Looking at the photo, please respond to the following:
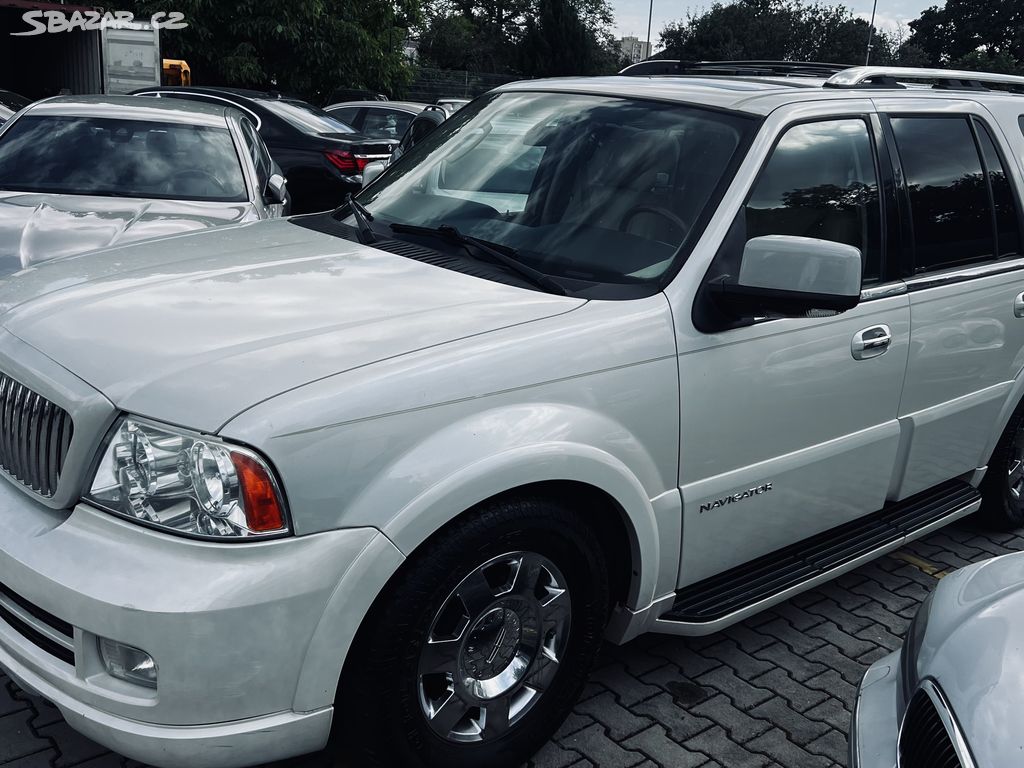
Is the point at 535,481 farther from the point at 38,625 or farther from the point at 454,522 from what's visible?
the point at 38,625

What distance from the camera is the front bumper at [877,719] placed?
7.14ft

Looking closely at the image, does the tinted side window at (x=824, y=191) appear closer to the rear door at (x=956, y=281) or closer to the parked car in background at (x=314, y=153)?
the rear door at (x=956, y=281)

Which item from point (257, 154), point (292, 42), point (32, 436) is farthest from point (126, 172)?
point (292, 42)

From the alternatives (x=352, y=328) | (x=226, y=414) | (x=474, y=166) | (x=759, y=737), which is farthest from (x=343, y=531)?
(x=474, y=166)

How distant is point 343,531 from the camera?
2271mm

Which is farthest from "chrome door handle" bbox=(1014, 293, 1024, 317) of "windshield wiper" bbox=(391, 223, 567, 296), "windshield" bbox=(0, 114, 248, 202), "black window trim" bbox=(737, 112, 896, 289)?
"windshield" bbox=(0, 114, 248, 202)

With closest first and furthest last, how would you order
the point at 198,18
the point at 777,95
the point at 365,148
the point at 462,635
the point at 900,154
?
the point at 462,635 → the point at 777,95 → the point at 900,154 → the point at 365,148 → the point at 198,18

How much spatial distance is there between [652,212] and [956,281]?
1.38 meters

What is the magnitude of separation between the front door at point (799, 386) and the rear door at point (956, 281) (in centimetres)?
15

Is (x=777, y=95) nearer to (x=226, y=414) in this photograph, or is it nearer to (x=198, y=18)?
(x=226, y=414)

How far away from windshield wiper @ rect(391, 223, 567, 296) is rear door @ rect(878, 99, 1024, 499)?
145cm

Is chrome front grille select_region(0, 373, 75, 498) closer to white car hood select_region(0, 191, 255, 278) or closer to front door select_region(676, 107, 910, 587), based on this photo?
front door select_region(676, 107, 910, 587)

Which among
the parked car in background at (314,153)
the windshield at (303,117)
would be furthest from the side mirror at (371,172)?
the windshield at (303,117)

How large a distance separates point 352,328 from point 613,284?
814 millimetres
